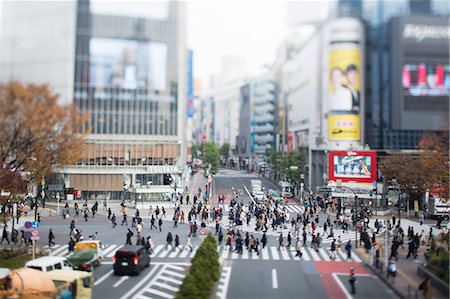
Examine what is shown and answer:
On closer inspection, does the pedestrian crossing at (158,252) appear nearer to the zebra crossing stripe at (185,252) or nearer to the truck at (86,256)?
the zebra crossing stripe at (185,252)

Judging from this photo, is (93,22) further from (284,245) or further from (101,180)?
(284,245)

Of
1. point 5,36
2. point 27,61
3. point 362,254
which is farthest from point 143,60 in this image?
point 362,254

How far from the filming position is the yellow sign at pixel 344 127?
66812 millimetres

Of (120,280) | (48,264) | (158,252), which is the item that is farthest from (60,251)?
(48,264)

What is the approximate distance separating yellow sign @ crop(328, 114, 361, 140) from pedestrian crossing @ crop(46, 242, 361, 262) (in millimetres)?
37670

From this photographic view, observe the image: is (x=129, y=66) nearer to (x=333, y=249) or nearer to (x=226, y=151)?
(x=333, y=249)

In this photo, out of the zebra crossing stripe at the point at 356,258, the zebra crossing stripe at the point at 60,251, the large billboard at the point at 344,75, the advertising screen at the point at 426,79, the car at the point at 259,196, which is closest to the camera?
the zebra crossing stripe at the point at 356,258

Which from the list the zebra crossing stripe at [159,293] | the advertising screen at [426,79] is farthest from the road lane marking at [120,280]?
the advertising screen at [426,79]

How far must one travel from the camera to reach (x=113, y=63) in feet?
191

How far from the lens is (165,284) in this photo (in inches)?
871

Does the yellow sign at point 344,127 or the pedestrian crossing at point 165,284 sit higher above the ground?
the yellow sign at point 344,127

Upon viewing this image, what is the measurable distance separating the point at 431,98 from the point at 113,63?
138 feet

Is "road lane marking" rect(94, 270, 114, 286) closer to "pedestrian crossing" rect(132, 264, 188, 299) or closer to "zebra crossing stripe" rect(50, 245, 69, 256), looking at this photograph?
"pedestrian crossing" rect(132, 264, 188, 299)

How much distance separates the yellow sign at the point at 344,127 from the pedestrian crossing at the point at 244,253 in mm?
37670
